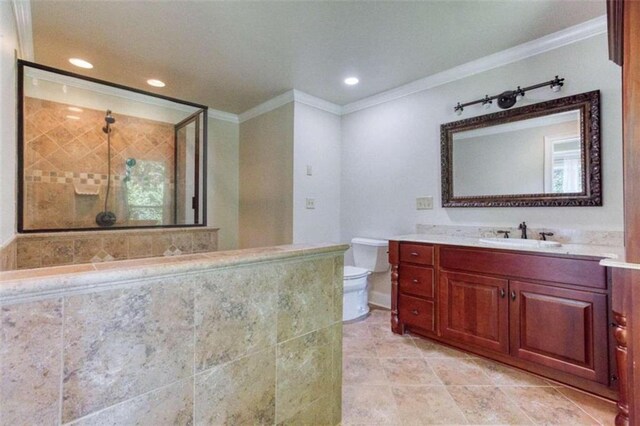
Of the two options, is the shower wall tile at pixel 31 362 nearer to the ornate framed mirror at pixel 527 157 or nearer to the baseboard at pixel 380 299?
the ornate framed mirror at pixel 527 157

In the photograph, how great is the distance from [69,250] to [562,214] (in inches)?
144

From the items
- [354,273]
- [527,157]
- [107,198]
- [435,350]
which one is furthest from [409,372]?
[107,198]

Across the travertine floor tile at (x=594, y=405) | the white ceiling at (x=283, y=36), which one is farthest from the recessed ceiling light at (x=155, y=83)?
the travertine floor tile at (x=594, y=405)

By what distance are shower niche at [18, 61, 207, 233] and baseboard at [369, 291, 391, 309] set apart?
196 centimetres

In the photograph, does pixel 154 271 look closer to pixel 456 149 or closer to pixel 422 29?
pixel 422 29

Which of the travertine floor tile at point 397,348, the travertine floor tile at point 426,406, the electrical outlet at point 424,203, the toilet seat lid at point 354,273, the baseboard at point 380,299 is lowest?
the travertine floor tile at point 426,406

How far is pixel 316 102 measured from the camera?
10.7 ft

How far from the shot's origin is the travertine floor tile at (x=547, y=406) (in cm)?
144

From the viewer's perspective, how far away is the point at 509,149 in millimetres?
2312

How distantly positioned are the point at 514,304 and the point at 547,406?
533 mm

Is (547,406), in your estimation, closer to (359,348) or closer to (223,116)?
(359,348)

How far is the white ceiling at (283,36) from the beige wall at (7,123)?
1.11 feet

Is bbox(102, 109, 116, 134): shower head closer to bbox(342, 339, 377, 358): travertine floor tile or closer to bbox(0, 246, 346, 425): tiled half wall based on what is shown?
bbox(0, 246, 346, 425): tiled half wall

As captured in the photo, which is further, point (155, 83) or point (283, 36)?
point (155, 83)
